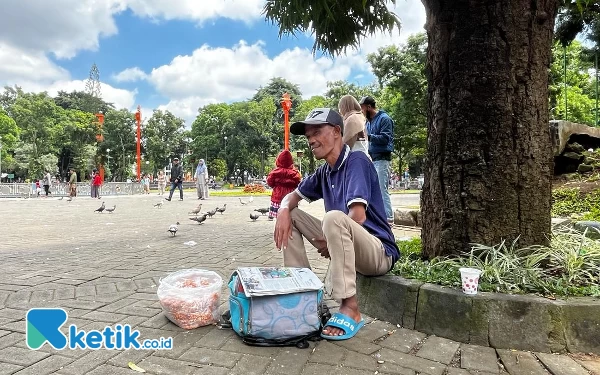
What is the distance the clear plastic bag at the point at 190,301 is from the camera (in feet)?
7.99

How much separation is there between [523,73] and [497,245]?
3.96ft

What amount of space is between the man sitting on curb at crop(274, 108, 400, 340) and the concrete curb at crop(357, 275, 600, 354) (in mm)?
343

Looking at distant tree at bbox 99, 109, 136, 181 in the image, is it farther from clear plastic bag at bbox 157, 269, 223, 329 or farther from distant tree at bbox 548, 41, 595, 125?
clear plastic bag at bbox 157, 269, 223, 329

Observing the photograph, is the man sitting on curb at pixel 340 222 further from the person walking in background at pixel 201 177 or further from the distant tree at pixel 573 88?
the distant tree at pixel 573 88

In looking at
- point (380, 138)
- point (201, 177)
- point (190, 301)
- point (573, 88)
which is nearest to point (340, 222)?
point (190, 301)

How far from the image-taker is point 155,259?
452cm

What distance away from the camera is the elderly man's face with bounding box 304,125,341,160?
256cm

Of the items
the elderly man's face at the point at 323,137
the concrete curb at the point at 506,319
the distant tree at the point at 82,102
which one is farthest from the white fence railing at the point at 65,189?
the distant tree at the point at 82,102

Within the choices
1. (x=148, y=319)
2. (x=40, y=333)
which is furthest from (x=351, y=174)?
(x=40, y=333)

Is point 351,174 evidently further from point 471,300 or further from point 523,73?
point 523,73

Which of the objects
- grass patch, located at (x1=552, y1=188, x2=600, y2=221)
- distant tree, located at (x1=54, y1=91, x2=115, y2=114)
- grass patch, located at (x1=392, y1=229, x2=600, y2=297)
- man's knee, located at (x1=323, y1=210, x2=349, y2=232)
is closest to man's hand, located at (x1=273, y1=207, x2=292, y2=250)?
man's knee, located at (x1=323, y1=210, x2=349, y2=232)

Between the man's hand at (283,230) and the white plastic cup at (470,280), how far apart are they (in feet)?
3.70

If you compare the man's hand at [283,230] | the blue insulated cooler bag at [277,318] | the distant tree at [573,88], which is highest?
the distant tree at [573,88]

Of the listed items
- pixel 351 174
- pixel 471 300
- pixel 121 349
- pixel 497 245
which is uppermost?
pixel 351 174
